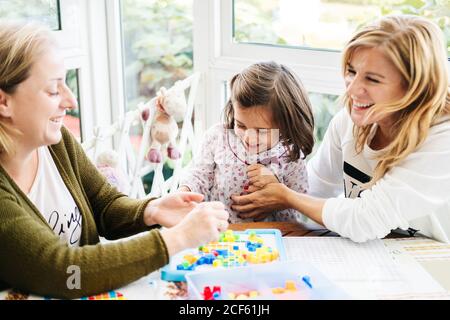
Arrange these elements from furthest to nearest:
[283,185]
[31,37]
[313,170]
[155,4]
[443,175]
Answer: [155,4]
[313,170]
[283,185]
[443,175]
[31,37]

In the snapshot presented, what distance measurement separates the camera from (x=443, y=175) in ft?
4.85

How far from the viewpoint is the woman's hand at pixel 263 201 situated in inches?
67.4

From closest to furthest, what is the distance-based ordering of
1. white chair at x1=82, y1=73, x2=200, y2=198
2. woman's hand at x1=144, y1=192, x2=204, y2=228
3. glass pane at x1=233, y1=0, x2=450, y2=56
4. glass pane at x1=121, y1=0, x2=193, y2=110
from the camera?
woman's hand at x1=144, y1=192, x2=204, y2=228
white chair at x1=82, y1=73, x2=200, y2=198
glass pane at x1=233, y1=0, x2=450, y2=56
glass pane at x1=121, y1=0, x2=193, y2=110

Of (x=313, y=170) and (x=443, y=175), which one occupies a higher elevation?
(x=443, y=175)

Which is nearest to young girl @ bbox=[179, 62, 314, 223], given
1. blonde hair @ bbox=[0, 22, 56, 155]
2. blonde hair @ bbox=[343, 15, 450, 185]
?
blonde hair @ bbox=[343, 15, 450, 185]

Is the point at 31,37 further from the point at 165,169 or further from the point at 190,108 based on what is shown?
the point at 165,169

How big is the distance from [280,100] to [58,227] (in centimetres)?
74

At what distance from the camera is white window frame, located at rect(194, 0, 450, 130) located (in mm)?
2387

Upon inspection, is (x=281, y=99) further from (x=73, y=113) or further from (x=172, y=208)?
(x=73, y=113)

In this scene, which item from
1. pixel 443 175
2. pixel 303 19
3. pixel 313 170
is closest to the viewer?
pixel 443 175

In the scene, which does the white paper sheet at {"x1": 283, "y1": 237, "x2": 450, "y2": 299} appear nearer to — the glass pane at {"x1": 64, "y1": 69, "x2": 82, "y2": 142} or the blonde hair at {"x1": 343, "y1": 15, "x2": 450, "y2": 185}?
the blonde hair at {"x1": 343, "y1": 15, "x2": 450, "y2": 185}

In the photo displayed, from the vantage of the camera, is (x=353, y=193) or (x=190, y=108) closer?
(x=353, y=193)

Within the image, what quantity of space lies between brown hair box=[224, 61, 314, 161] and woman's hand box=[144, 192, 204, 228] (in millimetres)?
406

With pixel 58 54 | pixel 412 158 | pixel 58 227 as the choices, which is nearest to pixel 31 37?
pixel 58 54
